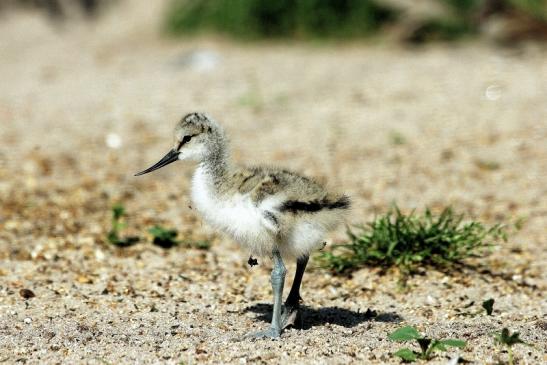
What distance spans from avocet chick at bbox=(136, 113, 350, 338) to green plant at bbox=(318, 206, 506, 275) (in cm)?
102

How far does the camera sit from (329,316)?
467cm

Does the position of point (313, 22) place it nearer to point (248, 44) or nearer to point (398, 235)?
point (248, 44)

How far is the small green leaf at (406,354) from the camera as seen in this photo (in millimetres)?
3693

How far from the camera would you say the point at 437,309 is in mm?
4789

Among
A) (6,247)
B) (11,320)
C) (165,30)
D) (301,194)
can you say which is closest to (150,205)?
(6,247)

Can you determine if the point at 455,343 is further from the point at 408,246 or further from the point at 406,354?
the point at 408,246

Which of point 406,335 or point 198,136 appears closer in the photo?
point 406,335

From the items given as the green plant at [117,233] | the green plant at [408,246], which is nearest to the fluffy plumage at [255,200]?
the green plant at [408,246]

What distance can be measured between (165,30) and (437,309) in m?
9.24

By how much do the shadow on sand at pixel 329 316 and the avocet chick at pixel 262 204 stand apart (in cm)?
21

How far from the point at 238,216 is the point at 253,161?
3.64 meters

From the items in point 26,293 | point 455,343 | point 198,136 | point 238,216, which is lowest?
point 26,293

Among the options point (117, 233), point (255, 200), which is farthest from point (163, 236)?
point (255, 200)

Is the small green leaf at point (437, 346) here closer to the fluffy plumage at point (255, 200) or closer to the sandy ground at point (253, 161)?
the sandy ground at point (253, 161)
